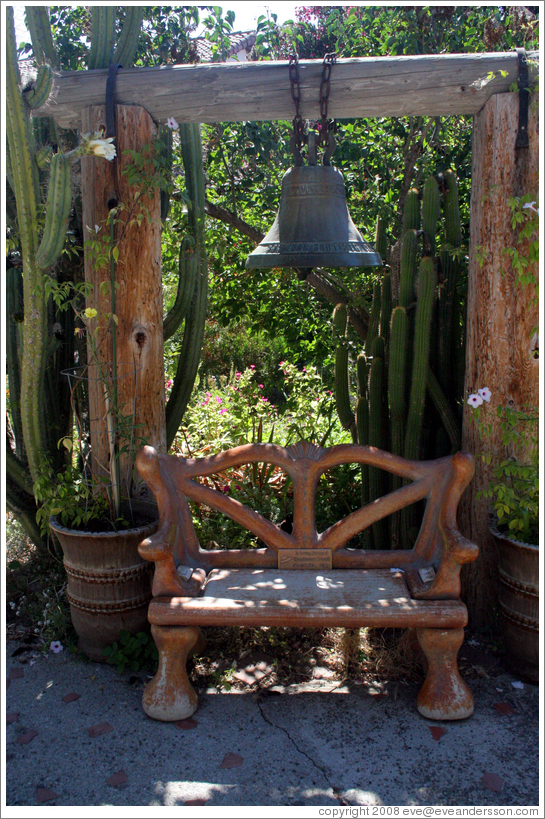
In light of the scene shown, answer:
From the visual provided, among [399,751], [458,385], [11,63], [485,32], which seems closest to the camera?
[399,751]

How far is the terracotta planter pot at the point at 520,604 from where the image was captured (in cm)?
281

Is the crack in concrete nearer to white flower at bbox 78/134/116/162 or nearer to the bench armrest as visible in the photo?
the bench armrest

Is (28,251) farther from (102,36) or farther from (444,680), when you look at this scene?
(444,680)

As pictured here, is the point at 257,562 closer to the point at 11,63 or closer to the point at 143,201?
the point at 143,201

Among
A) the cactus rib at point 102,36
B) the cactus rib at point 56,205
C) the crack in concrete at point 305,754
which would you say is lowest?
the crack in concrete at point 305,754

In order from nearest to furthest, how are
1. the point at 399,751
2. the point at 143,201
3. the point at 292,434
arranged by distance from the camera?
1. the point at 399,751
2. the point at 143,201
3. the point at 292,434

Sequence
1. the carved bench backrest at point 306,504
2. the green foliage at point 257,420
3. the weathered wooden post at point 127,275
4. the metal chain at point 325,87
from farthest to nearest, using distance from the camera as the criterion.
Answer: the green foliage at point 257,420
the weathered wooden post at point 127,275
the carved bench backrest at point 306,504
the metal chain at point 325,87

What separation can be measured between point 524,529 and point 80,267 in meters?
2.81

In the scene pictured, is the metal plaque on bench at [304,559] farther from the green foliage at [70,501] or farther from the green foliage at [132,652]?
the green foliage at [70,501]

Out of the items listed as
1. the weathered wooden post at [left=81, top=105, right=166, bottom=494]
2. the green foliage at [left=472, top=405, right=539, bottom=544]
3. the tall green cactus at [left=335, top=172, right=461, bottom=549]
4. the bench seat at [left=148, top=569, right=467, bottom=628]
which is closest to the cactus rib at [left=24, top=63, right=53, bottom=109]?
the weathered wooden post at [left=81, top=105, right=166, bottom=494]

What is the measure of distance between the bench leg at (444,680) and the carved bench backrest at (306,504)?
426mm

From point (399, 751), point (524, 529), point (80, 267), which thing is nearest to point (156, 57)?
point (80, 267)

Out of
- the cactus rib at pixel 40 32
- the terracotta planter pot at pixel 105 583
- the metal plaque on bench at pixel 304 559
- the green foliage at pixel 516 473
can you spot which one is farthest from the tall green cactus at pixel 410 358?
the cactus rib at pixel 40 32

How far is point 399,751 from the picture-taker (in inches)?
97.5
